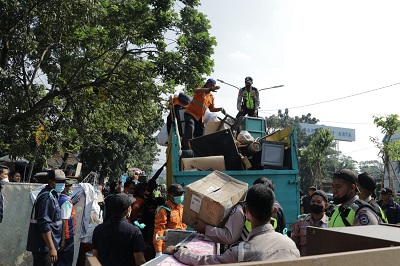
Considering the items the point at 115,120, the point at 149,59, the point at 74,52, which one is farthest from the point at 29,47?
the point at 115,120

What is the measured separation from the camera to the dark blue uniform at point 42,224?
4641 millimetres

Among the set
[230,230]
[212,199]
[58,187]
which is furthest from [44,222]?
[230,230]

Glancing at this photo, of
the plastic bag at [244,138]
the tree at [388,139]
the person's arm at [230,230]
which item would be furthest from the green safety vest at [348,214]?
the tree at [388,139]

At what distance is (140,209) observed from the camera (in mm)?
5945

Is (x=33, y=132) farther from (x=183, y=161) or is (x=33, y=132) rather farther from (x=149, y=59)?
(x=183, y=161)

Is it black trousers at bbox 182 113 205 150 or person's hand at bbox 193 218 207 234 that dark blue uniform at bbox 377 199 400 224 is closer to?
black trousers at bbox 182 113 205 150

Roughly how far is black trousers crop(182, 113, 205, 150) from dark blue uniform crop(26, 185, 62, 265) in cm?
248

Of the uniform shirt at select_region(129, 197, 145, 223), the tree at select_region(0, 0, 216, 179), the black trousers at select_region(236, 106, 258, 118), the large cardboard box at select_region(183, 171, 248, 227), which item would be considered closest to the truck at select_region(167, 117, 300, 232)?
the uniform shirt at select_region(129, 197, 145, 223)

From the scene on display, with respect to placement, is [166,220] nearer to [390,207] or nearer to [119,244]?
[119,244]

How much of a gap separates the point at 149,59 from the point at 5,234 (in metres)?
8.53

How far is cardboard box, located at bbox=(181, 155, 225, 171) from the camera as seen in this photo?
5316 millimetres

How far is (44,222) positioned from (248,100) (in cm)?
562

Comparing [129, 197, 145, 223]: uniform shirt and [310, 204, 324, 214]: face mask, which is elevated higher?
[310, 204, 324, 214]: face mask

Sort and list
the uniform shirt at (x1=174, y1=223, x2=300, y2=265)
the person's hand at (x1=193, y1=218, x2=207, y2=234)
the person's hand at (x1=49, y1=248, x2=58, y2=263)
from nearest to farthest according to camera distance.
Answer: the uniform shirt at (x1=174, y1=223, x2=300, y2=265), the person's hand at (x1=193, y1=218, x2=207, y2=234), the person's hand at (x1=49, y1=248, x2=58, y2=263)
